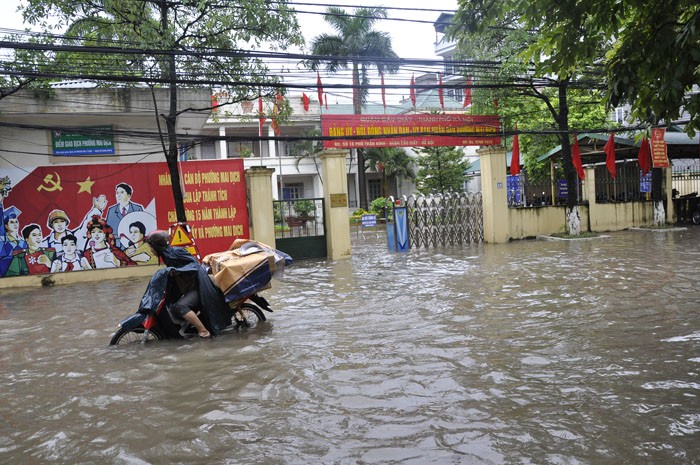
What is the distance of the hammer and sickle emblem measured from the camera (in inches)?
630

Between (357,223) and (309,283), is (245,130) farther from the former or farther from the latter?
(309,283)

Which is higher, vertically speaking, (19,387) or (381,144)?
(381,144)

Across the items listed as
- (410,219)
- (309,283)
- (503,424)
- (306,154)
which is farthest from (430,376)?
(306,154)

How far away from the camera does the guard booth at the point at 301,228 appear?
1827cm

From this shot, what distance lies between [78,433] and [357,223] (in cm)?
3057

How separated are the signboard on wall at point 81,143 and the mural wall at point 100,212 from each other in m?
1.04

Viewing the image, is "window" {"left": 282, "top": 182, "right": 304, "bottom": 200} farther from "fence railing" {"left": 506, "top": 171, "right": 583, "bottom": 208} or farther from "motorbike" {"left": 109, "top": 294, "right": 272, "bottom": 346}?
"motorbike" {"left": 109, "top": 294, "right": 272, "bottom": 346}

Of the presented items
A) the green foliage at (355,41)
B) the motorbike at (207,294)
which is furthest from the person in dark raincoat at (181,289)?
the green foliage at (355,41)

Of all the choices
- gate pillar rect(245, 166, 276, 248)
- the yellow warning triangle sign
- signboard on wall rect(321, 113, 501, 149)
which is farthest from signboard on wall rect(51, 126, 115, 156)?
signboard on wall rect(321, 113, 501, 149)

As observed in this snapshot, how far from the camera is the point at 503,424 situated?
15.0 ft

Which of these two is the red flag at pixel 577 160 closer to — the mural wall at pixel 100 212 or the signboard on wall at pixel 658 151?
the signboard on wall at pixel 658 151

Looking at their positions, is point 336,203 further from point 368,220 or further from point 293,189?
point 293,189

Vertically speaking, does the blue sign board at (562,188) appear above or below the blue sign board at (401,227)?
above

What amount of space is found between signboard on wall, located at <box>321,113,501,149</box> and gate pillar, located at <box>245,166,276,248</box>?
2172mm
